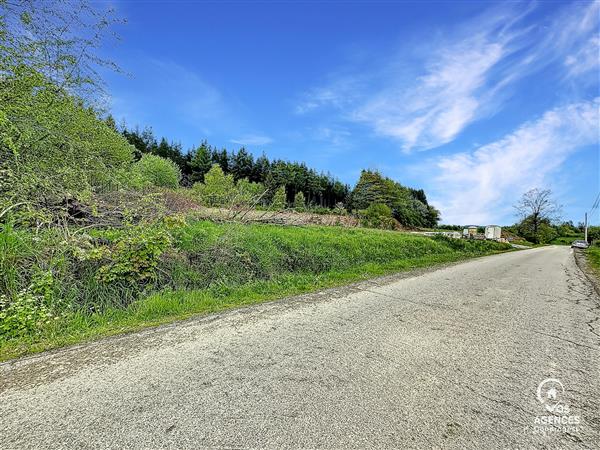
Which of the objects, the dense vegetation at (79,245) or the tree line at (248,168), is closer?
the dense vegetation at (79,245)

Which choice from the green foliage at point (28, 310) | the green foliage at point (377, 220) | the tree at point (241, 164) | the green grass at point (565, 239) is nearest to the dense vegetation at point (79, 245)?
the green foliage at point (28, 310)

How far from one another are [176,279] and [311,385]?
3784 mm

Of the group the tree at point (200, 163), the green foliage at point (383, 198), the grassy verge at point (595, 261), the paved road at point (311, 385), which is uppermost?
the tree at point (200, 163)

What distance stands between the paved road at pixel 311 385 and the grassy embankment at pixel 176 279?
62 centimetres

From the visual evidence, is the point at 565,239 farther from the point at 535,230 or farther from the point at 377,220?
the point at 377,220

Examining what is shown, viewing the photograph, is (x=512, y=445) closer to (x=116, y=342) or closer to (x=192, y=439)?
(x=192, y=439)

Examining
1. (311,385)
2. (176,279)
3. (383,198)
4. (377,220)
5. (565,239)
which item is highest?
(383,198)

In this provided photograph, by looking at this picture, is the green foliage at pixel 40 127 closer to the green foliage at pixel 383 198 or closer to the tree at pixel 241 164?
the green foliage at pixel 383 198

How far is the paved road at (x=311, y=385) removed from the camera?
1.70m

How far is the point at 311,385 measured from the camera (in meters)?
2.22

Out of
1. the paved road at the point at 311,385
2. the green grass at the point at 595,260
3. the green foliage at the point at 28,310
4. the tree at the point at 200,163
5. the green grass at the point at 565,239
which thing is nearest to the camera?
the paved road at the point at 311,385

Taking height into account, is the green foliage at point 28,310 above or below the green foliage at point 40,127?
below

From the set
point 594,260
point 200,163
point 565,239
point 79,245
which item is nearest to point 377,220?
point 594,260

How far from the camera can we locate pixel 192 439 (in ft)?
5.40
